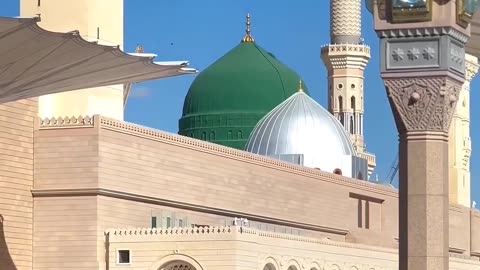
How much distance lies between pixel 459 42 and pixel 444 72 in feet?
1.32

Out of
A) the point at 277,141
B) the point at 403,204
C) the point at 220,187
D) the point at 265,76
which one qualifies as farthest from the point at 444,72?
the point at 265,76

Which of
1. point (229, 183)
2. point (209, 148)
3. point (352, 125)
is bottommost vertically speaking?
point (229, 183)

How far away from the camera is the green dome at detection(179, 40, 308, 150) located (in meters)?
57.4

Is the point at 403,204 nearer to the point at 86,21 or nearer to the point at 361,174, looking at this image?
the point at 86,21

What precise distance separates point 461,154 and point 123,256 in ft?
93.3

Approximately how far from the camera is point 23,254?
35.0m

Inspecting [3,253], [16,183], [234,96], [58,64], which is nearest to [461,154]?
[234,96]

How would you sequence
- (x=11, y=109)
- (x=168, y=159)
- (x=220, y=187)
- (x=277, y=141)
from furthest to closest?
(x=277, y=141) < (x=220, y=187) < (x=168, y=159) < (x=11, y=109)

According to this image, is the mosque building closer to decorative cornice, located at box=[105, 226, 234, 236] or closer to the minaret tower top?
decorative cornice, located at box=[105, 226, 234, 236]

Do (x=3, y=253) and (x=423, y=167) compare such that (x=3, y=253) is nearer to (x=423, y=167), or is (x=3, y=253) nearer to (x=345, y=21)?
(x=423, y=167)

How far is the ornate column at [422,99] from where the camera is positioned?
1202 centimetres

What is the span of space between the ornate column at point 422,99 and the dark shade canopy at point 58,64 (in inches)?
408

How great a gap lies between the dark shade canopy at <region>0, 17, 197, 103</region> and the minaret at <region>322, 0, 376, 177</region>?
31.1m

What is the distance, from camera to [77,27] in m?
38.8
